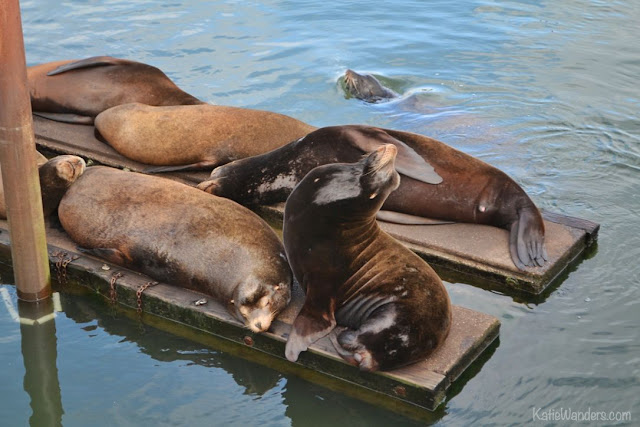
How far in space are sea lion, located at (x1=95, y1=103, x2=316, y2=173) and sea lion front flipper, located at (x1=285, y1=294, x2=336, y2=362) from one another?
7.22ft

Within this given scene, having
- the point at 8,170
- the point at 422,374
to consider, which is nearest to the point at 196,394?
the point at 422,374

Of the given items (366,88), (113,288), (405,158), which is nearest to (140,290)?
(113,288)

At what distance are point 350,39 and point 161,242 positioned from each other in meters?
6.99

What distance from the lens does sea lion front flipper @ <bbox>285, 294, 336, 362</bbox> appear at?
449 centimetres

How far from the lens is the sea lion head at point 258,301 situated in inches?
183

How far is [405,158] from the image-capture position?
Answer: 5.75 meters

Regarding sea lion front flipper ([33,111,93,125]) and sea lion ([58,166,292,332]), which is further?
sea lion front flipper ([33,111,93,125])

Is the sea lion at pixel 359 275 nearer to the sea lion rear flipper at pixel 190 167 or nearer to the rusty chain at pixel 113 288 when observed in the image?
the rusty chain at pixel 113 288

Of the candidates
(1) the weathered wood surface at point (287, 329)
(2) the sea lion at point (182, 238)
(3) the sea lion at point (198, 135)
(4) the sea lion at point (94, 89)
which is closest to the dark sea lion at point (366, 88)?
(4) the sea lion at point (94, 89)

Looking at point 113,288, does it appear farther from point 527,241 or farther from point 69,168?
point 527,241

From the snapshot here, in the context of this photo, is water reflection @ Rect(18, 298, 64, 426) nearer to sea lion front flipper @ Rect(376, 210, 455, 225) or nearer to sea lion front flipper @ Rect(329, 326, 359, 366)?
sea lion front flipper @ Rect(329, 326, 359, 366)

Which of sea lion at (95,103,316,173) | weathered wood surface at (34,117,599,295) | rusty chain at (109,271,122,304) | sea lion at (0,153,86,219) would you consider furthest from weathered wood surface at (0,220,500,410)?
sea lion at (95,103,316,173)

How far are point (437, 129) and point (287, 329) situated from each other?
13.0 feet

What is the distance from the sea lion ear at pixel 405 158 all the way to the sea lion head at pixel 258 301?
1352 mm
